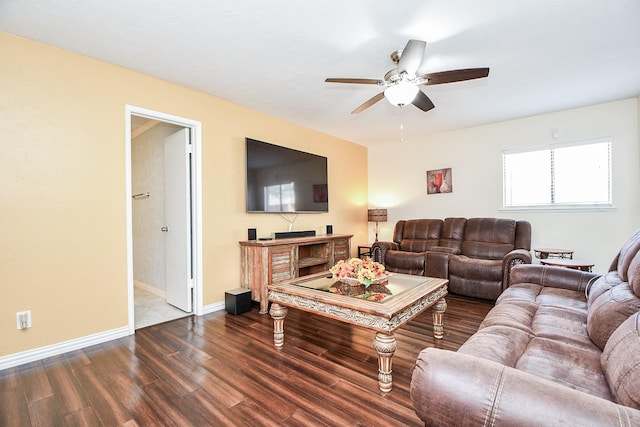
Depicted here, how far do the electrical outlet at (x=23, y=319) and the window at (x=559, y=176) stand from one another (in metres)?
5.71

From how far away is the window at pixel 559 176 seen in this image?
12.5ft

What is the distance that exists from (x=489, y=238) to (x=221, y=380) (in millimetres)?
3868

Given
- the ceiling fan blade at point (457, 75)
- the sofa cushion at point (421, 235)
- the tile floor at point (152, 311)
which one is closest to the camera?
the ceiling fan blade at point (457, 75)

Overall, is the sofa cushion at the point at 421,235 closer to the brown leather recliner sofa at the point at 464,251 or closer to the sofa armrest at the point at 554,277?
the brown leather recliner sofa at the point at 464,251

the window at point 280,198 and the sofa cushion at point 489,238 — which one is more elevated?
the window at point 280,198

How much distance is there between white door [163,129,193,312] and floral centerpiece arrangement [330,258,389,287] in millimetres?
1885

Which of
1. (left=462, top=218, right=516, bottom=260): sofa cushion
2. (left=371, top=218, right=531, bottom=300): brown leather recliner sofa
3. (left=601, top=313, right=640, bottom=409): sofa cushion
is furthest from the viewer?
(left=462, top=218, right=516, bottom=260): sofa cushion

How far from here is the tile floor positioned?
3.04 metres

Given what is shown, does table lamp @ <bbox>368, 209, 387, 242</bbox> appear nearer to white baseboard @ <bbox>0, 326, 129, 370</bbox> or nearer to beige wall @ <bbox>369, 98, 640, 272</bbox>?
beige wall @ <bbox>369, 98, 640, 272</bbox>

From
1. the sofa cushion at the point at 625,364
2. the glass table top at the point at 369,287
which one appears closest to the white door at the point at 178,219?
the glass table top at the point at 369,287

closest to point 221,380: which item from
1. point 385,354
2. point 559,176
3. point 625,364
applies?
point 385,354

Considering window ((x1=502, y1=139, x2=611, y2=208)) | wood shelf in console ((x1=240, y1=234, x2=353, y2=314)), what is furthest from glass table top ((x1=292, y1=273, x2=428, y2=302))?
window ((x1=502, y1=139, x2=611, y2=208))

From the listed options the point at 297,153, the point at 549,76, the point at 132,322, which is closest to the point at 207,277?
the point at 132,322

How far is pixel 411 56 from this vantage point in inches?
81.7
